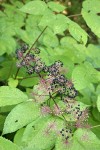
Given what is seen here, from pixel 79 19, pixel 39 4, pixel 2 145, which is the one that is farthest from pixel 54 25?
pixel 79 19

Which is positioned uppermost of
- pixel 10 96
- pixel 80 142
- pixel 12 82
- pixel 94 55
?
pixel 94 55

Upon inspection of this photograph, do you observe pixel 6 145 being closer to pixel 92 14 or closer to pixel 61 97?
pixel 61 97

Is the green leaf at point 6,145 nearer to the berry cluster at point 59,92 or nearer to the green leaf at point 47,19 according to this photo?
the berry cluster at point 59,92

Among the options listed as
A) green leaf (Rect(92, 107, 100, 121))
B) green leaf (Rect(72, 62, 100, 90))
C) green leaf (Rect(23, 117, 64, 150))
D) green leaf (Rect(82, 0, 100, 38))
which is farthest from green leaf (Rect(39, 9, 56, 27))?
green leaf (Rect(92, 107, 100, 121))

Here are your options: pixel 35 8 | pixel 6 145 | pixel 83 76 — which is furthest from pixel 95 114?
pixel 6 145

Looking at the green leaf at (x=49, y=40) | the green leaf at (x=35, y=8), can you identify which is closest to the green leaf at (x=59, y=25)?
the green leaf at (x=35, y=8)

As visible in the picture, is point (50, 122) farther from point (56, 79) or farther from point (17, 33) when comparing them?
point (17, 33)
